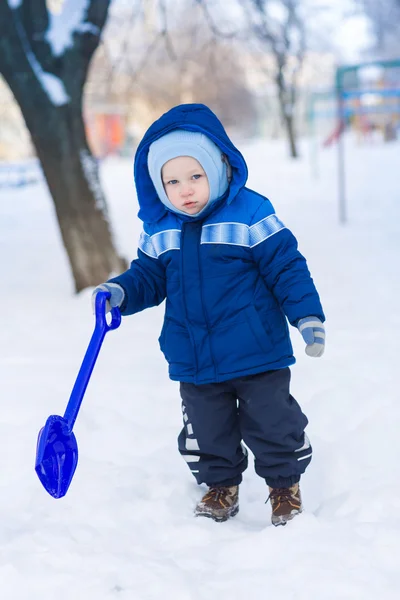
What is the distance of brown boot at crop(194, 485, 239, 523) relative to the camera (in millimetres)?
2416

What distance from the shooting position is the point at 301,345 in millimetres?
3910

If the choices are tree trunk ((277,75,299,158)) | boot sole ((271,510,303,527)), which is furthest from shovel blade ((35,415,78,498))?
tree trunk ((277,75,299,158))

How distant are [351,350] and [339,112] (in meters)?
5.00

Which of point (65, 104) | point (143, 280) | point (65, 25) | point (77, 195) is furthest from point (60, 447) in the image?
Answer: point (65, 25)

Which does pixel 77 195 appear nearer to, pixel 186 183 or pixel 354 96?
pixel 186 183

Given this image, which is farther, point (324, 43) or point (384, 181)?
point (324, 43)

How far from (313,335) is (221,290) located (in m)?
0.34

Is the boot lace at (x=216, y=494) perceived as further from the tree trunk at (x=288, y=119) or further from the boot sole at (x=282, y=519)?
the tree trunk at (x=288, y=119)

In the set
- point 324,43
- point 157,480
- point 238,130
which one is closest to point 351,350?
point 157,480

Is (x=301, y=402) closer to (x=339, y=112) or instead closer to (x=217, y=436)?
(x=217, y=436)

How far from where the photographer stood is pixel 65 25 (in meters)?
4.87

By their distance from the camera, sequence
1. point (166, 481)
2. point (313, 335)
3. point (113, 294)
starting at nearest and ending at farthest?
point (313, 335) < point (113, 294) < point (166, 481)

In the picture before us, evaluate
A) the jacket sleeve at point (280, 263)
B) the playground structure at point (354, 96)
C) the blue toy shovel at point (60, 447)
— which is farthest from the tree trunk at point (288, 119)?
the blue toy shovel at point (60, 447)

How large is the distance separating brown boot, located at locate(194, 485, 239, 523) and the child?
0.53 feet
